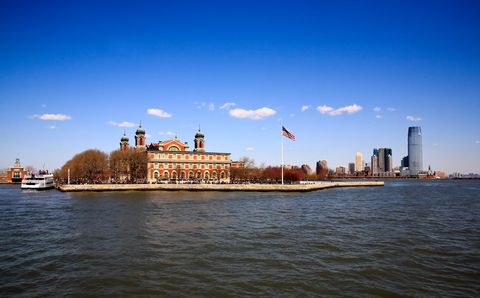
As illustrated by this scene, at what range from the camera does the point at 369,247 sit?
18.3m

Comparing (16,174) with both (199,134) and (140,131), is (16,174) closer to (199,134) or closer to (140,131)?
(140,131)

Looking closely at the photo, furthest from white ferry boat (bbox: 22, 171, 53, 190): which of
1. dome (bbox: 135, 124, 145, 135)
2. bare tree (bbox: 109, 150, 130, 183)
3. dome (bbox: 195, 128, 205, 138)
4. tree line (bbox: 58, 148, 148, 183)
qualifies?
dome (bbox: 195, 128, 205, 138)

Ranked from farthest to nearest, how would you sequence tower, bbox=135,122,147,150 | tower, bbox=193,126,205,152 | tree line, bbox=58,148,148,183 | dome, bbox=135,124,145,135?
tower, bbox=193,126,205,152, dome, bbox=135,124,145,135, tower, bbox=135,122,147,150, tree line, bbox=58,148,148,183

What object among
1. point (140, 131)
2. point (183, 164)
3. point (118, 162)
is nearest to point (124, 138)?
point (140, 131)

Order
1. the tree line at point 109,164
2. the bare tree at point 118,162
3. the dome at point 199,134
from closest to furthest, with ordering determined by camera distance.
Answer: the tree line at point 109,164 → the bare tree at point 118,162 → the dome at point 199,134

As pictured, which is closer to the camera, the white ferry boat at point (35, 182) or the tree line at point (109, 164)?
the white ferry boat at point (35, 182)

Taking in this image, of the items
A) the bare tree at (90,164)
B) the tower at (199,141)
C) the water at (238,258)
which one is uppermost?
the tower at (199,141)

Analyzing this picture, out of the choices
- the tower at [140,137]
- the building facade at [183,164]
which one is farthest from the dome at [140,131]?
the building facade at [183,164]

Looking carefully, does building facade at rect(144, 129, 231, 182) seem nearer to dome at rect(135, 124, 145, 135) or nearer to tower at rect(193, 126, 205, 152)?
tower at rect(193, 126, 205, 152)

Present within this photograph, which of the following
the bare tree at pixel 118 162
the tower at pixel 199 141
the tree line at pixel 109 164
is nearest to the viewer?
the tree line at pixel 109 164

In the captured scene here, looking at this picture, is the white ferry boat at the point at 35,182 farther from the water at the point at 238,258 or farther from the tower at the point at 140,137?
the water at the point at 238,258

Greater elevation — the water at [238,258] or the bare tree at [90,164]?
the bare tree at [90,164]

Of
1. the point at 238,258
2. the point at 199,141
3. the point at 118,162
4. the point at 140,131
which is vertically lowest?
the point at 238,258

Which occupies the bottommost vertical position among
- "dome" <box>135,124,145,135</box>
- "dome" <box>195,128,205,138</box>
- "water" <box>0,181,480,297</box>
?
"water" <box>0,181,480,297</box>
